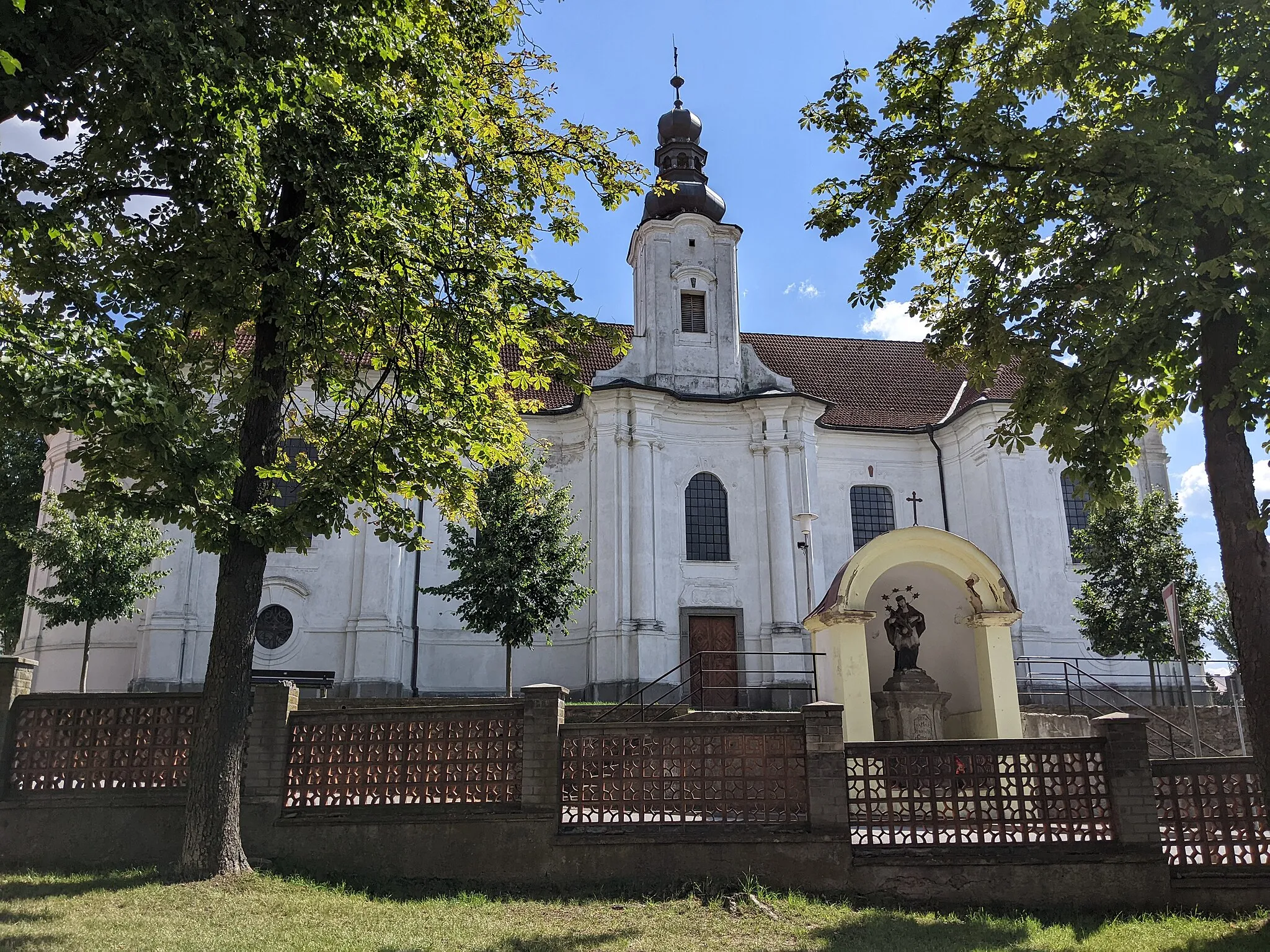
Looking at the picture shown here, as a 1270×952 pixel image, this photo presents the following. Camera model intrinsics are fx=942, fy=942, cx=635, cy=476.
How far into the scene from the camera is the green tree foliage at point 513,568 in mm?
20156

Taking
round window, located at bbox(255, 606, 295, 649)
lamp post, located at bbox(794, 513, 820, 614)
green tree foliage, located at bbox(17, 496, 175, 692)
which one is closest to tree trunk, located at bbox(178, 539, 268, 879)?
green tree foliage, located at bbox(17, 496, 175, 692)

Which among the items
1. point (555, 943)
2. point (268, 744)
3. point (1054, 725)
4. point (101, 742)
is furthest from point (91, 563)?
point (1054, 725)

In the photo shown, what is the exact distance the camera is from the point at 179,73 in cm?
729

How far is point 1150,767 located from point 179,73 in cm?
1142

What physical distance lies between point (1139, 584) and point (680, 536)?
11.1m

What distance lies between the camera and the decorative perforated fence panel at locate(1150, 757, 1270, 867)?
393 inches

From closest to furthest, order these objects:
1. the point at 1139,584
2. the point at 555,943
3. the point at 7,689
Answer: the point at 555,943 < the point at 7,689 < the point at 1139,584

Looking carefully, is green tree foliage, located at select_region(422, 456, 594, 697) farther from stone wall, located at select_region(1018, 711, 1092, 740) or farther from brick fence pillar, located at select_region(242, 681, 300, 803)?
stone wall, located at select_region(1018, 711, 1092, 740)

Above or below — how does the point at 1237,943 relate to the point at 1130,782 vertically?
below

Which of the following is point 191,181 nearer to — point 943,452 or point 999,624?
point 999,624

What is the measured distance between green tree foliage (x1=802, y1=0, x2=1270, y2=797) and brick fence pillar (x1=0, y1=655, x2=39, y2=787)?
1085 centimetres

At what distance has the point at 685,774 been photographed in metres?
10.5

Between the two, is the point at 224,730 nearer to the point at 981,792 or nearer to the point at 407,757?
the point at 407,757

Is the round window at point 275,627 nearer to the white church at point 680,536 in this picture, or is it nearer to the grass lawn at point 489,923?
the white church at point 680,536
